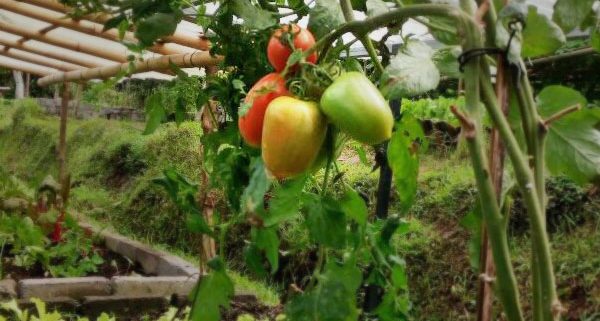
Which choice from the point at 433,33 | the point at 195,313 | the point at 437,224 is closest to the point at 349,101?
the point at 433,33

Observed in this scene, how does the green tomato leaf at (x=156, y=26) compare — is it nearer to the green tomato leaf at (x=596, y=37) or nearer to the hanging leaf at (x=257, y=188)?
the hanging leaf at (x=257, y=188)

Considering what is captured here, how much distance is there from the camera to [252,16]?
737 millimetres

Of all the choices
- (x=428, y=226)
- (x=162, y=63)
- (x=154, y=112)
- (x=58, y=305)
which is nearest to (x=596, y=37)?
(x=154, y=112)

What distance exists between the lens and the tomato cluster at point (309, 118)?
498mm

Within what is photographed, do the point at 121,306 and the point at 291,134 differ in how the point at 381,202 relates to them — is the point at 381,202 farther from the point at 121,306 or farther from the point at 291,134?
the point at 121,306

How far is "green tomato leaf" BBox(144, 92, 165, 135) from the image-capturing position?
3.58ft

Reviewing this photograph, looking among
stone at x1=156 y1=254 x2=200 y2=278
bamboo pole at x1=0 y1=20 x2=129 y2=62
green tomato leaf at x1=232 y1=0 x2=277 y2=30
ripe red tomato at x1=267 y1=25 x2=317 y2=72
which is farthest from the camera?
bamboo pole at x1=0 y1=20 x2=129 y2=62

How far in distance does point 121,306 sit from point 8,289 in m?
0.45

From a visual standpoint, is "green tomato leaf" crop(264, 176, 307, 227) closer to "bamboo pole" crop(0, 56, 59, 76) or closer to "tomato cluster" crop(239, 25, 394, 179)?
"tomato cluster" crop(239, 25, 394, 179)

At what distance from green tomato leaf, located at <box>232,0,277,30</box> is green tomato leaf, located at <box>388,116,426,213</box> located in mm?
179

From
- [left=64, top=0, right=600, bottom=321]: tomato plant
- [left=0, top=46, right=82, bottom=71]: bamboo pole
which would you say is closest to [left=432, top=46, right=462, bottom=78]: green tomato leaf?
[left=64, top=0, right=600, bottom=321]: tomato plant

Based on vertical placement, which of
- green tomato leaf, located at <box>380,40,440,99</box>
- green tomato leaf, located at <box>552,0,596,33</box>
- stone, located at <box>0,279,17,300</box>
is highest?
green tomato leaf, located at <box>552,0,596,33</box>

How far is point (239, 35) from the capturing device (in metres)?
0.95

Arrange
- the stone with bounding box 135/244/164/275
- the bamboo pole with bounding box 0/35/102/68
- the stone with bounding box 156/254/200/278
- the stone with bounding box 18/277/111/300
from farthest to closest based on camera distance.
Answer: the bamboo pole with bounding box 0/35/102/68 < the stone with bounding box 135/244/164/275 < the stone with bounding box 156/254/200/278 < the stone with bounding box 18/277/111/300
